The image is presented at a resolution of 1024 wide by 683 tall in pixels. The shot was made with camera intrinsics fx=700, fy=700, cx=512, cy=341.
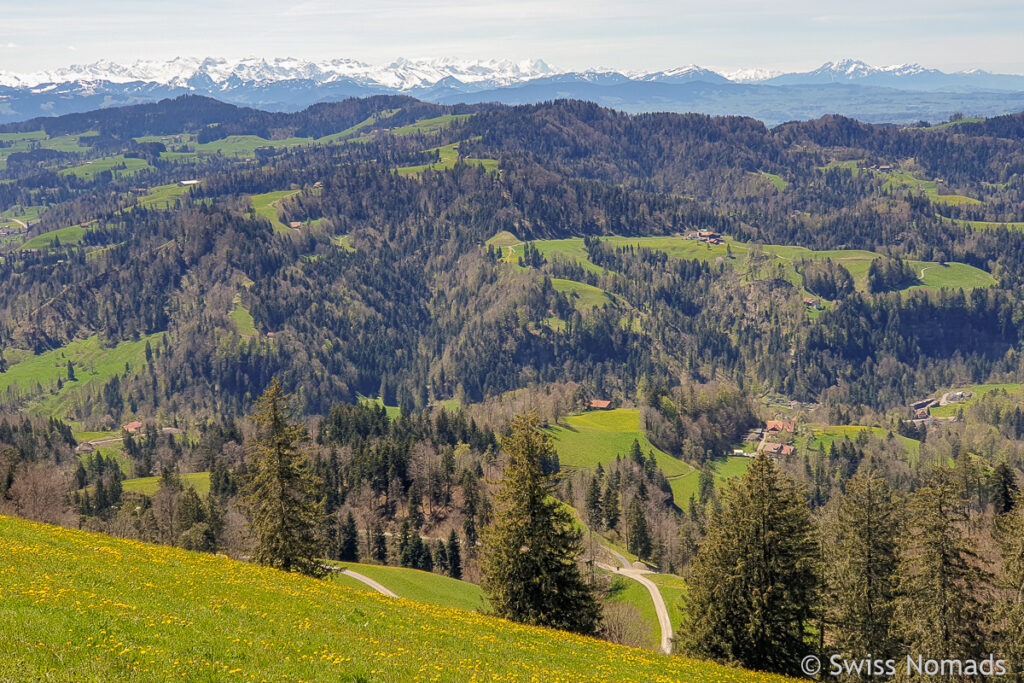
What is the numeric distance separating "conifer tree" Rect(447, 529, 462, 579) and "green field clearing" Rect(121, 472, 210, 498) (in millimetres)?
64389

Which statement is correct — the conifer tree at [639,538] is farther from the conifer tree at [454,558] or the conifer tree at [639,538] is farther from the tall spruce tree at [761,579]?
the tall spruce tree at [761,579]

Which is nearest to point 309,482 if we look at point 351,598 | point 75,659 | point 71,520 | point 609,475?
point 351,598

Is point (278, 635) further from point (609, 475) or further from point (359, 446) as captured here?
point (609, 475)

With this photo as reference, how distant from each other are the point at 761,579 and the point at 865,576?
26.8 ft

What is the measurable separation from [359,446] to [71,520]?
69.0 metres

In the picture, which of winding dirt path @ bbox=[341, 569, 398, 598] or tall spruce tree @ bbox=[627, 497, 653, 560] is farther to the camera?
tall spruce tree @ bbox=[627, 497, 653, 560]

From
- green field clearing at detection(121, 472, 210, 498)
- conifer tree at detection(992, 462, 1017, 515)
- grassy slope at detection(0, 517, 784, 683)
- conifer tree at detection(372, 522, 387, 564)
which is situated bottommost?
green field clearing at detection(121, 472, 210, 498)

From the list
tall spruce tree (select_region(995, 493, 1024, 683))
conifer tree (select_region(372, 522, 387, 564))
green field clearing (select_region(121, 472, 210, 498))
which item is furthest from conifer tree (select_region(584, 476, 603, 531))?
tall spruce tree (select_region(995, 493, 1024, 683))

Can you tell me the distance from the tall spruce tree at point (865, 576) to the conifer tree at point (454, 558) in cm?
7253

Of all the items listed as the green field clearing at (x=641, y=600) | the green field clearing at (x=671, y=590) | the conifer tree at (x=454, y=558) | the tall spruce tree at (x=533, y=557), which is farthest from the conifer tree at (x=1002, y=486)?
the conifer tree at (x=454, y=558)

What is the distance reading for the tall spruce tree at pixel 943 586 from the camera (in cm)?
4425

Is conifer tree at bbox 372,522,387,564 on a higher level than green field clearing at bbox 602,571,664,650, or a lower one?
lower

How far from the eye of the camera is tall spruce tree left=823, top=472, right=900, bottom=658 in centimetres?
4934

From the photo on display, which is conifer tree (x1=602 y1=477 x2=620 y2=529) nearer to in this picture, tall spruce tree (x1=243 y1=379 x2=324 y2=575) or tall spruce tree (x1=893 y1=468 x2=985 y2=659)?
tall spruce tree (x1=243 y1=379 x2=324 y2=575)
